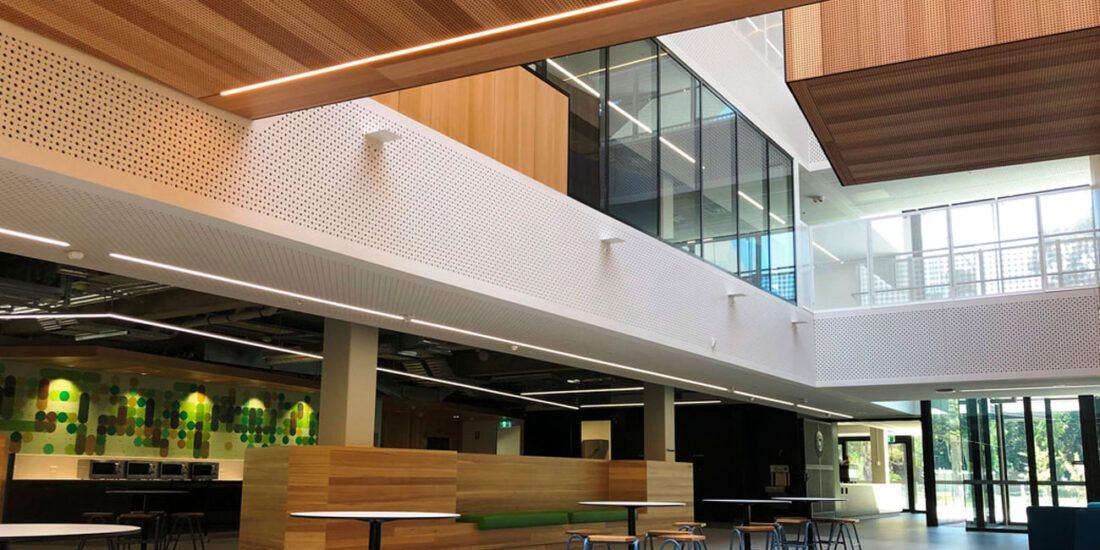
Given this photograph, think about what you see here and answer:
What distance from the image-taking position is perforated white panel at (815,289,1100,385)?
14.9m

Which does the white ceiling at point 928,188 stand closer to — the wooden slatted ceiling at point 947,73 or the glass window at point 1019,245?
the glass window at point 1019,245

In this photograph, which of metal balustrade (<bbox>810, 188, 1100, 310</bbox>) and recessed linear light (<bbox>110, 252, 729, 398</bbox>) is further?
metal balustrade (<bbox>810, 188, 1100, 310</bbox>)

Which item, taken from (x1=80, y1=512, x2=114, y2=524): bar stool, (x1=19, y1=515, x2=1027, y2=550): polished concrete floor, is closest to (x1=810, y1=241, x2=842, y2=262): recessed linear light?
(x1=19, y1=515, x2=1027, y2=550): polished concrete floor

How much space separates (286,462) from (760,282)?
363 inches

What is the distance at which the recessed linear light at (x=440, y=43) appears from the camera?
437 centimetres

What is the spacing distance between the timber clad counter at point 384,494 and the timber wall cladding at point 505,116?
3291 mm

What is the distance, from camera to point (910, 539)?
1755 centimetres

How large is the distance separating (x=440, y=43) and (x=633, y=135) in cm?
756

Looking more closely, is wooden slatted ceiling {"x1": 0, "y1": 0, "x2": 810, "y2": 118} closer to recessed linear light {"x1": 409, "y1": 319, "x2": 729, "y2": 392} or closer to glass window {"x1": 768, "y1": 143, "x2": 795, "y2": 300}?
recessed linear light {"x1": 409, "y1": 319, "x2": 729, "y2": 392}

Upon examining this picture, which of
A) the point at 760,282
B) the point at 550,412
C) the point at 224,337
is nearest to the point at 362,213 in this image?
the point at 224,337

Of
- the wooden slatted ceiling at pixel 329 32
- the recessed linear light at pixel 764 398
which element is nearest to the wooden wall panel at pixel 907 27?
the wooden slatted ceiling at pixel 329 32

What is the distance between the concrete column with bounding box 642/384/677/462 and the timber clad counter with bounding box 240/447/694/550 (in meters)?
4.15

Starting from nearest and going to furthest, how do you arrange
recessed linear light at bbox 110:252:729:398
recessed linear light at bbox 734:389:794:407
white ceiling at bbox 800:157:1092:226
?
recessed linear light at bbox 110:252:729:398, recessed linear light at bbox 734:389:794:407, white ceiling at bbox 800:157:1092:226

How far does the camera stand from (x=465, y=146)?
8602mm
